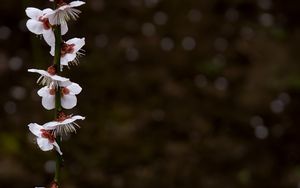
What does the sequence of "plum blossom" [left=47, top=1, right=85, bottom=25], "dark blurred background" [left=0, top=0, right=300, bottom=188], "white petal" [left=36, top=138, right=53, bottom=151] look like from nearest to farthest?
"plum blossom" [left=47, top=1, right=85, bottom=25] → "white petal" [left=36, top=138, right=53, bottom=151] → "dark blurred background" [left=0, top=0, right=300, bottom=188]

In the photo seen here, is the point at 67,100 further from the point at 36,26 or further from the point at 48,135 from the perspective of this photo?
the point at 36,26

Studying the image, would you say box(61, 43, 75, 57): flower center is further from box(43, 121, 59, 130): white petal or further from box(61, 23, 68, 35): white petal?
box(43, 121, 59, 130): white petal

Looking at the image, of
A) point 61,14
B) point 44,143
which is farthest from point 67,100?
point 61,14

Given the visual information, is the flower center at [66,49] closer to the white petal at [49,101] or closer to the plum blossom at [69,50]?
the plum blossom at [69,50]

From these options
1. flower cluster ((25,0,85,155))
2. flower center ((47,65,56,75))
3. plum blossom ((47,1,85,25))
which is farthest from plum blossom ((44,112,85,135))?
plum blossom ((47,1,85,25))

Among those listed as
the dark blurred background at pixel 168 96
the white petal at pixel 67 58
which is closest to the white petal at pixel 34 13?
the white petal at pixel 67 58
